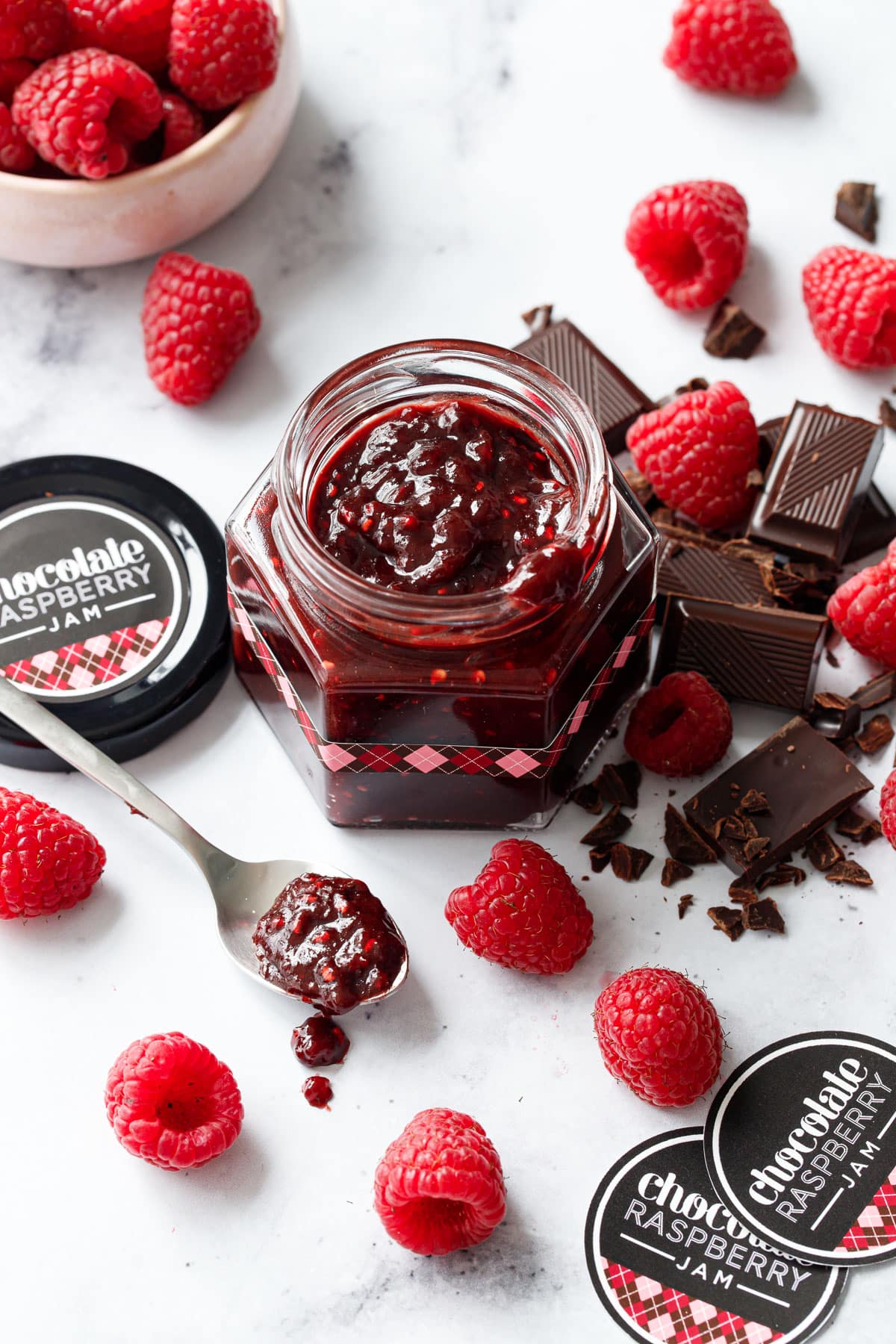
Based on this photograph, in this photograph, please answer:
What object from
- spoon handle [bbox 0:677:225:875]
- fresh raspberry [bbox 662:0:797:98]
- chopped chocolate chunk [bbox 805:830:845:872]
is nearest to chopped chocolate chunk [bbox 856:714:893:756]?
chopped chocolate chunk [bbox 805:830:845:872]

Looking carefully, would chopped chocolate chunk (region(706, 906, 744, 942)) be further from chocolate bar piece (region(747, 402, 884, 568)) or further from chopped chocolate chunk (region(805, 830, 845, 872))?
chocolate bar piece (region(747, 402, 884, 568))

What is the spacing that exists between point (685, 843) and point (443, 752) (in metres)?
0.41

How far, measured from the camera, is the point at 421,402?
1842mm

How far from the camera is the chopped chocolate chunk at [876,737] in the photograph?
205cm

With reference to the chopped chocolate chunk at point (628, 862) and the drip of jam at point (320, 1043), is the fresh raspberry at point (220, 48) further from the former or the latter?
the drip of jam at point (320, 1043)

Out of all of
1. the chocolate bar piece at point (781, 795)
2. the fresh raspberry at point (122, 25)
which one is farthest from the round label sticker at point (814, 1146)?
the fresh raspberry at point (122, 25)

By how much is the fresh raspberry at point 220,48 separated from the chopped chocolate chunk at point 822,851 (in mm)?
1459

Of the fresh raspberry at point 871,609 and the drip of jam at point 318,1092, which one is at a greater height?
the fresh raspberry at point 871,609

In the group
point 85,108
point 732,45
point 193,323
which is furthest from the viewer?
point 732,45

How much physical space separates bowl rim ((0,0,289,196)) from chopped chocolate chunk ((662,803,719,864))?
127cm

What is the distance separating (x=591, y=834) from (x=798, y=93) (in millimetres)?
1490

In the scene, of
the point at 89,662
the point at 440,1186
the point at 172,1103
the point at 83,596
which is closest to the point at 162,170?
the point at 83,596

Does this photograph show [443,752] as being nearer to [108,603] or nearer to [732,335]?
[108,603]

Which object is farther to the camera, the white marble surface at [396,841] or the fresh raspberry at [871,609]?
the fresh raspberry at [871,609]
